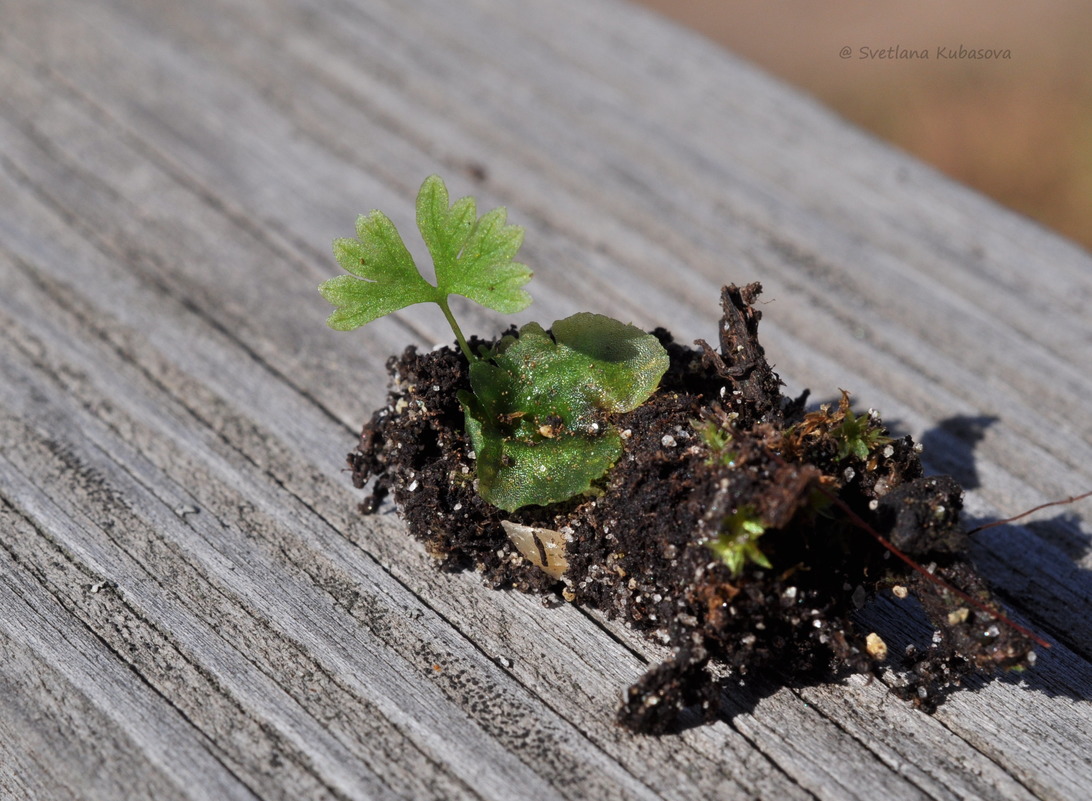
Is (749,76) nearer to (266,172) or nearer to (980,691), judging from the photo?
(266,172)

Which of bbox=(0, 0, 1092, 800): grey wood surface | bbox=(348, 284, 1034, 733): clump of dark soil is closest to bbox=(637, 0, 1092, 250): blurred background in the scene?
bbox=(0, 0, 1092, 800): grey wood surface

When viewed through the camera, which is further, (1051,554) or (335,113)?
(335,113)

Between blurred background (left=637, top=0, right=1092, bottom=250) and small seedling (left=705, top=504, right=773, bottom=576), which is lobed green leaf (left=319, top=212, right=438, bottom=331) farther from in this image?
blurred background (left=637, top=0, right=1092, bottom=250)

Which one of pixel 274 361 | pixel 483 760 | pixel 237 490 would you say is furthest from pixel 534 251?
pixel 483 760

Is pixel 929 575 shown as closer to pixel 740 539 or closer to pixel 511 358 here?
pixel 740 539

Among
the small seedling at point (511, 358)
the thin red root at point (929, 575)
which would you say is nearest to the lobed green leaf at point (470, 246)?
Result: the small seedling at point (511, 358)

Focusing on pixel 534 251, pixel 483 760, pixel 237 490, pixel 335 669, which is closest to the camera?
pixel 483 760

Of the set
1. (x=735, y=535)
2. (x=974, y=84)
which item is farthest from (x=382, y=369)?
(x=974, y=84)
